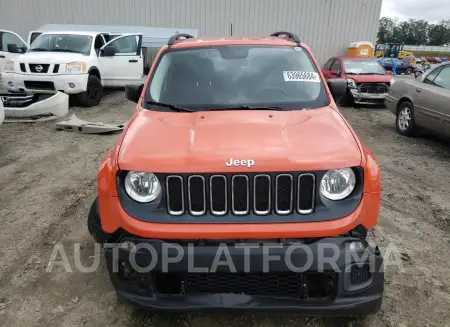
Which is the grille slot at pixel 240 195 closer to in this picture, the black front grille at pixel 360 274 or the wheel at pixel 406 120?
the black front grille at pixel 360 274

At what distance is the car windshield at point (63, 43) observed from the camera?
9977mm

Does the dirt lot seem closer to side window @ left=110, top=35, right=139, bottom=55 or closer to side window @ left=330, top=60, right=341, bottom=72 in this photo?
side window @ left=110, top=35, right=139, bottom=55

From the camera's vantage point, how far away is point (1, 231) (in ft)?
12.7

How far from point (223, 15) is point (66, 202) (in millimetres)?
17268

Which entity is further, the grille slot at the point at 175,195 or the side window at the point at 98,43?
the side window at the point at 98,43

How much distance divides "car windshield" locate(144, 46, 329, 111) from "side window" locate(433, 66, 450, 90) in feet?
13.7

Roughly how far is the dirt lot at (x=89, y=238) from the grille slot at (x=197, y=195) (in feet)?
2.42

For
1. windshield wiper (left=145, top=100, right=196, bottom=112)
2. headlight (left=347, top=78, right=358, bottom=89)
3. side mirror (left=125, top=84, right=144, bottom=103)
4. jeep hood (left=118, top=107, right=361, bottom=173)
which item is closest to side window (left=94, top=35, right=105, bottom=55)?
headlight (left=347, top=78, right=358, bottom=89)

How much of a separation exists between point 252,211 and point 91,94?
8.63 metres

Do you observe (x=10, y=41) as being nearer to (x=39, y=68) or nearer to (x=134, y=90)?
(x=39, y=68)

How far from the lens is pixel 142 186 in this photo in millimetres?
2354

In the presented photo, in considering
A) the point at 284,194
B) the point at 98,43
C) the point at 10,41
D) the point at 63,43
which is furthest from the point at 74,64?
the point at 284,194

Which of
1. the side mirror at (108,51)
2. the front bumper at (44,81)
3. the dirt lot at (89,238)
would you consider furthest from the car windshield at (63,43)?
the dirt lot at (89,238)

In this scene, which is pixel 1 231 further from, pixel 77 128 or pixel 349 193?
pixel 77 128
